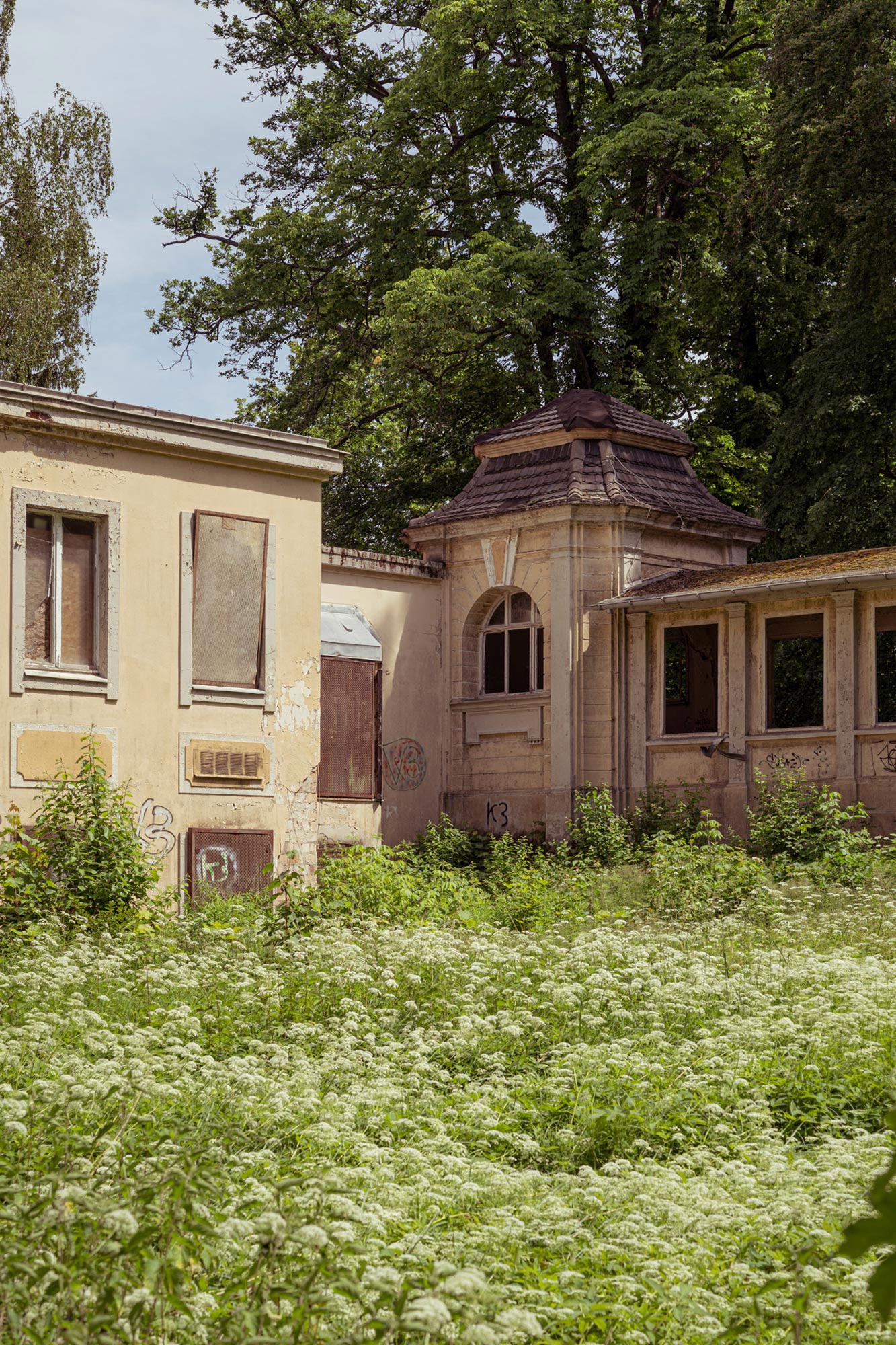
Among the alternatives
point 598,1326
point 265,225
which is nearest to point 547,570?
point 265,225

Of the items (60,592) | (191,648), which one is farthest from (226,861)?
(60,592)

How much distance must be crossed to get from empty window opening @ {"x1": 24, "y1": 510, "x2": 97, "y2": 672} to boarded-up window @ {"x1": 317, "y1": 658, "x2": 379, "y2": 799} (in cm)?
513

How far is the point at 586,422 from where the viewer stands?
21.2 meters

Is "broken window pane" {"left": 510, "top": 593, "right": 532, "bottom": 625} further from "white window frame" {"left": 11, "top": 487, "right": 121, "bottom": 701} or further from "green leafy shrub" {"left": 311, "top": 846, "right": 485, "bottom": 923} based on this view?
"white window frame" {"left": 11, "top": 487, "right": 121, "bottom": 701}

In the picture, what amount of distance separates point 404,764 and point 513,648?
2254 mm

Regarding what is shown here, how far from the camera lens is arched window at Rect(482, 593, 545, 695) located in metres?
21.0

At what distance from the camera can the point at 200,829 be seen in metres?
14.9

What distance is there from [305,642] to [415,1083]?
963 cm

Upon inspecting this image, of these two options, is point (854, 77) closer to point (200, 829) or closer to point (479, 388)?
point (479, 388)

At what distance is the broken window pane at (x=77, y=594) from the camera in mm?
14258

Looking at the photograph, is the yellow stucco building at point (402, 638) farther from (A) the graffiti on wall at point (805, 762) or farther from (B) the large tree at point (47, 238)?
(B) the large tree at point (47, 238)

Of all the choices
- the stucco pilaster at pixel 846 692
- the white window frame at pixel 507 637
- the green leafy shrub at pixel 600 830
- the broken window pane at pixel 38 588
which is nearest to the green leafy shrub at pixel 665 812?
the green leafy shrub at pixel 600 830

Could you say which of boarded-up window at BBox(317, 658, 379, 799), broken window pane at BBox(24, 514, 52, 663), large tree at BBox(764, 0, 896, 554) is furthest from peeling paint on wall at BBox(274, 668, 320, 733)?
large tree at BBox(764, 0, 896, 554)

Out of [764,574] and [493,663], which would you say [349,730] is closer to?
[493,663]
